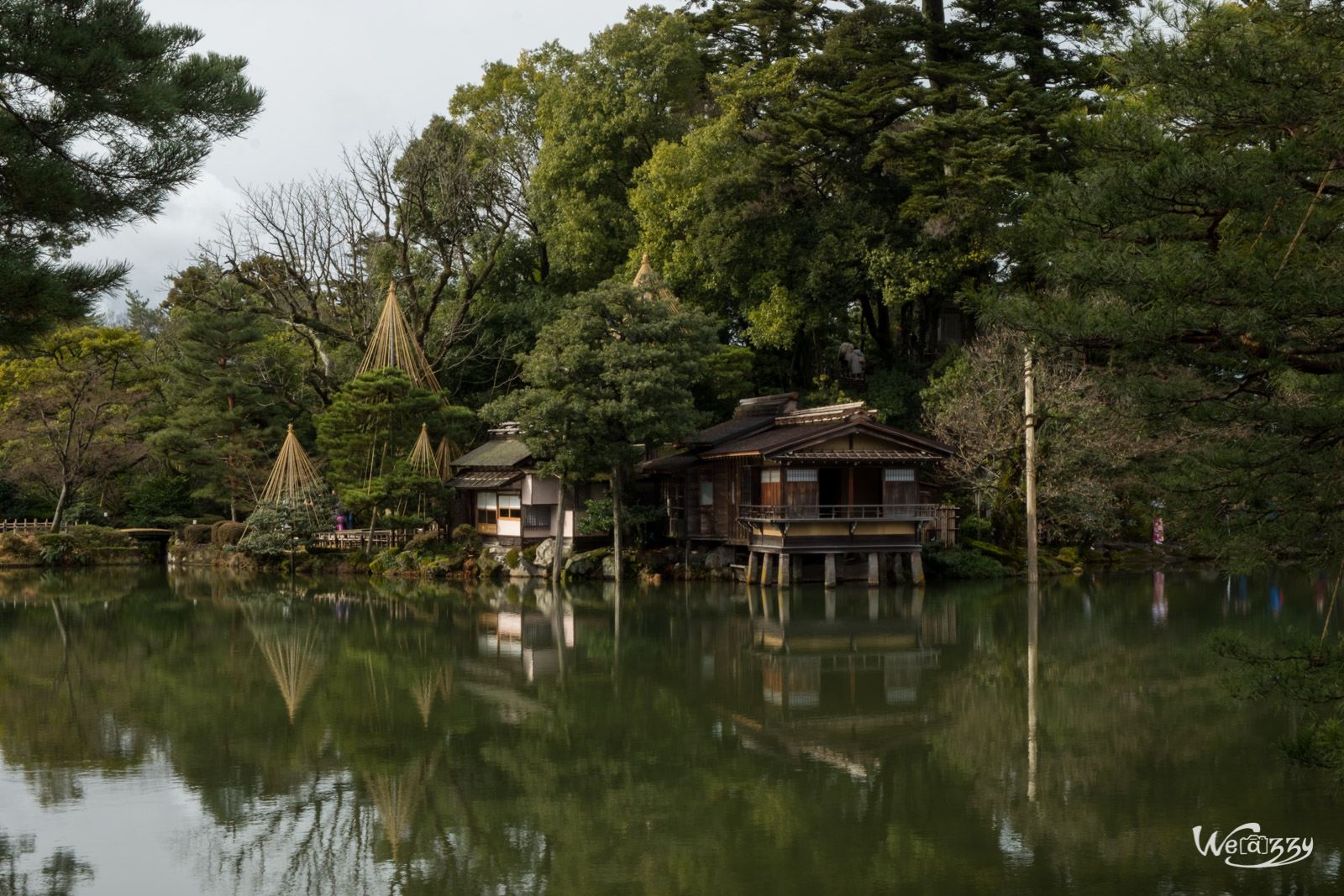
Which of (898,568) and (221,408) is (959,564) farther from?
(221,408)

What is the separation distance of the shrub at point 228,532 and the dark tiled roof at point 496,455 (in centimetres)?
638

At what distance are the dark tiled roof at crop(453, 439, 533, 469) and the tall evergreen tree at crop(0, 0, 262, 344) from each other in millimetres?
17804

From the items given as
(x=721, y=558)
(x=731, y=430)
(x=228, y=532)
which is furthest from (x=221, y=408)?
(x=721, y=558)

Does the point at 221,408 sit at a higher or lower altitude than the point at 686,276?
lower

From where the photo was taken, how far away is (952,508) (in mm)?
26578

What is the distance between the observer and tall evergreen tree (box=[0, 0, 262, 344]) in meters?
7.95

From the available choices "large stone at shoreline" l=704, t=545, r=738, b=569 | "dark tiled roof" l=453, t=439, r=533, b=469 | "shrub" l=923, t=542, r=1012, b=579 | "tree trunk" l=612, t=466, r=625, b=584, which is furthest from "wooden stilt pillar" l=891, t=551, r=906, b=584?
"dark tiled roof" l=453, t=439, r=533, b=469

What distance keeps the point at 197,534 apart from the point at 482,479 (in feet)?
31.8

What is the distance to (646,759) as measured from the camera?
1021cm

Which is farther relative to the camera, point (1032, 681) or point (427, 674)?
point (427, 674)

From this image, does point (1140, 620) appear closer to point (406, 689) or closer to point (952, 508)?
point (952, 508)

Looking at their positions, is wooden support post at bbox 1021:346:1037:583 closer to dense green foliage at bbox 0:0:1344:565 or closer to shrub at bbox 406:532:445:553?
dense green foliage at bbox 0:0:1344:565

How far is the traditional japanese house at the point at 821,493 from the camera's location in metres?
23.8

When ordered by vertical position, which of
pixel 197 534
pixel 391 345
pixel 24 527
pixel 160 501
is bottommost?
pixel 197 534
